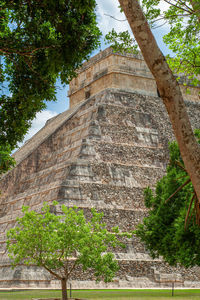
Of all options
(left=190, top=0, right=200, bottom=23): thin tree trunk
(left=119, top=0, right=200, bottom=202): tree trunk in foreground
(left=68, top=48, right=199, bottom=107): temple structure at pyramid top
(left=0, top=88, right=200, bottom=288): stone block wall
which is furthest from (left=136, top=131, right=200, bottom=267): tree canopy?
(left=68, top=48, right=199, bottom=107): temple structure at pyramid top

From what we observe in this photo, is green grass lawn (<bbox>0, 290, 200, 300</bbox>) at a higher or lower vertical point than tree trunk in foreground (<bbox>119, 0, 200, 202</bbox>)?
lower

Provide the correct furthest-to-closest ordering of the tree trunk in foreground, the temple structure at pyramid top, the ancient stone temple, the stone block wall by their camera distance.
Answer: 1. the temple structure at pyramid top
2. the ancient stone temple
3. the stone block wall
4. the tree trunk in foreground

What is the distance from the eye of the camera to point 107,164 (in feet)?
69.1

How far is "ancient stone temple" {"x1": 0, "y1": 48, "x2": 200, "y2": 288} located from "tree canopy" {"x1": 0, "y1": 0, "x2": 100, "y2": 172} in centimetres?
901

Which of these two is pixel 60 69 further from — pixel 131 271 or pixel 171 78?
pixel 131 271

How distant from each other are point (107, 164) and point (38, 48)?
13.2 m

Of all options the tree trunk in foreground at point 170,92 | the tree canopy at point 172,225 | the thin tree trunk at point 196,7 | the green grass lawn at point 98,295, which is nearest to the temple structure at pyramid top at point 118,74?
the tree canopy at point 172,225

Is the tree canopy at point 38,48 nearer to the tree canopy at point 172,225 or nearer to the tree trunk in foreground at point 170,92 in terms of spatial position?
the tree trunk in foreground at point 170,92

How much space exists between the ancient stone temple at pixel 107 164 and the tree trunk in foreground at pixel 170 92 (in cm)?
1167

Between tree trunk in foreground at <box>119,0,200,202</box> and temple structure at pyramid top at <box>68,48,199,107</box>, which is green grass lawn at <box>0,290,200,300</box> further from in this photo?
temple structure at pyramid top at <box>68,48,199,107</box>

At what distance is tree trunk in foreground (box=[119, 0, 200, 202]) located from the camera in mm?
5789

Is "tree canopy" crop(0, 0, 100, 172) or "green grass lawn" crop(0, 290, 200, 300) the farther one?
"green grass lawn" crop(0, 290, 200, 300)

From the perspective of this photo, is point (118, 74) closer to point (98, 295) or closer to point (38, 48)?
point (98, 295)

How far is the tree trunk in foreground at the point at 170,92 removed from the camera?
5.79m
